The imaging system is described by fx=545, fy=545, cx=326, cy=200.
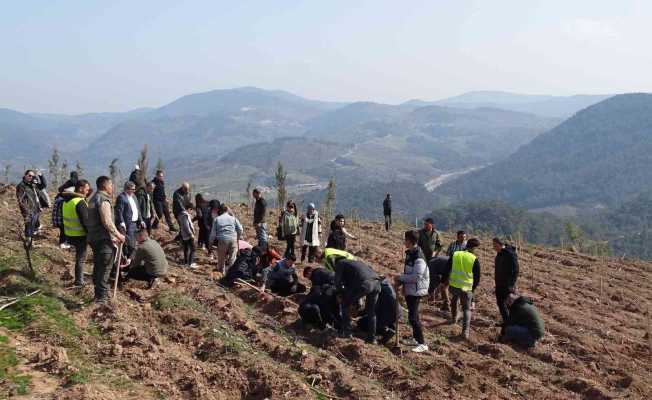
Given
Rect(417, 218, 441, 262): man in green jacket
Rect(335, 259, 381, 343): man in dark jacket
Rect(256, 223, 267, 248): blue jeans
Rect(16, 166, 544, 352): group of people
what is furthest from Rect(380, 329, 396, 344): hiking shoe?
Rect(256, 223, 267, 248): blue jeans

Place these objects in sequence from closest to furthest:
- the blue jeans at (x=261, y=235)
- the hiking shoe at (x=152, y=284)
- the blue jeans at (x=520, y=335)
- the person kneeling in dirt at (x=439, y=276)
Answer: the blue jeans at (x=520, y=335)
the hiking shoe at (x=152, y=284)
the person kneeling in dirt at (x=439, y=276)
the blue jeans at (x=261, y=235)

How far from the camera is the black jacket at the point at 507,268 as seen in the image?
30.5 ft

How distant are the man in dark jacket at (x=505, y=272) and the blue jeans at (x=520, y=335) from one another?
30 centimetres

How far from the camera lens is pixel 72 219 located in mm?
8234

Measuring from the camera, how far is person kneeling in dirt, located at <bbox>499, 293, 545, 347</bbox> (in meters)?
9.09

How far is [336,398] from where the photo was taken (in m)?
6.53

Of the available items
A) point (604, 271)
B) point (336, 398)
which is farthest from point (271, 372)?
point (604, 271)

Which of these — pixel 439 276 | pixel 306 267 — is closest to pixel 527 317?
pixel 439 276

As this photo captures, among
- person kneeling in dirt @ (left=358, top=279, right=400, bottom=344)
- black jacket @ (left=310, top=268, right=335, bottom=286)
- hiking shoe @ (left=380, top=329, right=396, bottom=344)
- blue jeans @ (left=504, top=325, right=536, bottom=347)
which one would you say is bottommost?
blue jeans @ (left=504, top=325, right=536, bottom=347)

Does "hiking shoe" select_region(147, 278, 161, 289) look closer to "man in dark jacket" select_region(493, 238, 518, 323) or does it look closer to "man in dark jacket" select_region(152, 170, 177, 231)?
"man in dark jacket" select_region(152, 170, 177, 231)

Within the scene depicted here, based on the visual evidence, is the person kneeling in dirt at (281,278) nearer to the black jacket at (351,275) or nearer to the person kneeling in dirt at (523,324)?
the black jacket at (351,275)

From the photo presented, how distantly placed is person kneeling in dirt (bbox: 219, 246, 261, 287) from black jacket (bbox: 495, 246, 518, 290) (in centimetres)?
453

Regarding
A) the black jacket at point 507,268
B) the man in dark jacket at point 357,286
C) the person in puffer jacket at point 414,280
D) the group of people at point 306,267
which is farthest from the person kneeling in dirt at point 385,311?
the black jacket at point 507,268

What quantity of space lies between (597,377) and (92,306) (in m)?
7.60
